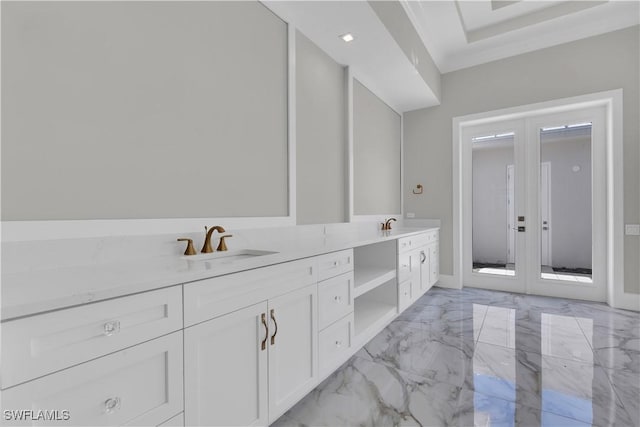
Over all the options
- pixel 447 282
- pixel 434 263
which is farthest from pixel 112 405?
pixel 447 282

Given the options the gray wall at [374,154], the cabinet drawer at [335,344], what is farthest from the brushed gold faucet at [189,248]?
the gray wall at [374,154]

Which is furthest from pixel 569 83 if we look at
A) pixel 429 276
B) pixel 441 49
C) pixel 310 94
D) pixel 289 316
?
pixel 289 316

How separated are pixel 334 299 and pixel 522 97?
380cm

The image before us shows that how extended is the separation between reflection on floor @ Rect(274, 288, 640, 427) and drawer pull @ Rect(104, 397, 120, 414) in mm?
975

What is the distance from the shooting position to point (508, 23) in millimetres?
3633

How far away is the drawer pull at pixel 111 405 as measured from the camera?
88 cm

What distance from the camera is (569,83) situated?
360 cm

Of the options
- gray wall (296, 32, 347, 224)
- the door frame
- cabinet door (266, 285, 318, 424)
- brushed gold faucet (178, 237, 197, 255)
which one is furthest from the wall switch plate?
brushed gold faucet (178, 237, 197, 255)

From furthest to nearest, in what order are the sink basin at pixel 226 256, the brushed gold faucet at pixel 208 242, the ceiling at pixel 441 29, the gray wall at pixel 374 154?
the gray wall at pixel 374 154 < the ceiling at pixel 441 29 < the brushed gold faucet at pixel 208 242 < the sink basin at pixel 226 256

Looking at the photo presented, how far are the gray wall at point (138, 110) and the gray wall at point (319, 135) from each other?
0.35 metres

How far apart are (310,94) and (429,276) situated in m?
2.63

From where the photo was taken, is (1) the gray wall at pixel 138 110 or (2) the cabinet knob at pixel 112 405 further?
(1) the gray wall at pixel 138 110

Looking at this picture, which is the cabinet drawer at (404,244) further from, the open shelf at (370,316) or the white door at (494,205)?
the white door at (494,205)

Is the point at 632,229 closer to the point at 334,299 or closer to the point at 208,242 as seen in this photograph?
the point at 334,299
